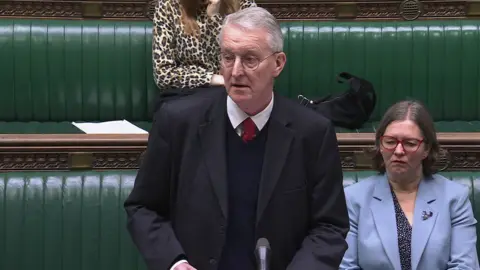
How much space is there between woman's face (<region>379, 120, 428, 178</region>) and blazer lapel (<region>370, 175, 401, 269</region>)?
1.1 inches

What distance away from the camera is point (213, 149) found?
0.75 meters

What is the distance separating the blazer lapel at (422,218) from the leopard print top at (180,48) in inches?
24.4

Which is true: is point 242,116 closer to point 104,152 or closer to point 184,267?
point 184,267

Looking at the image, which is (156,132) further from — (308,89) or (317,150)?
(308,89)

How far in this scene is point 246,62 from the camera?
0.71 metres

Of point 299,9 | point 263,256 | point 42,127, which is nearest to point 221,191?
point 263,256

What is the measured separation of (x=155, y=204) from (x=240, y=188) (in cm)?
8

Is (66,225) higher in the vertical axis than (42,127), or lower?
lower

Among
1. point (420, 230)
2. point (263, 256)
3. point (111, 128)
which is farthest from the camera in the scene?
point (111, 128)

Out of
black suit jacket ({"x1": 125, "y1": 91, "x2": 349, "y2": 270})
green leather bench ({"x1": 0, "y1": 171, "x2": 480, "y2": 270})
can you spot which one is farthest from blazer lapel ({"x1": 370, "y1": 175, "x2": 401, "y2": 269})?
black suit jacket ({"x1": 125, "y1": 91, "x2": 349, "y2": 270})

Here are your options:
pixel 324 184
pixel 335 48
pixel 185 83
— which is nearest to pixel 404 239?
pixel 324 184

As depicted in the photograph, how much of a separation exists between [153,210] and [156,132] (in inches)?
2.8

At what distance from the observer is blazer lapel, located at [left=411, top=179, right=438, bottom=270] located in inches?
44.4

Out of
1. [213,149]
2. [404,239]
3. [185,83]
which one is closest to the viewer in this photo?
[213,149]
